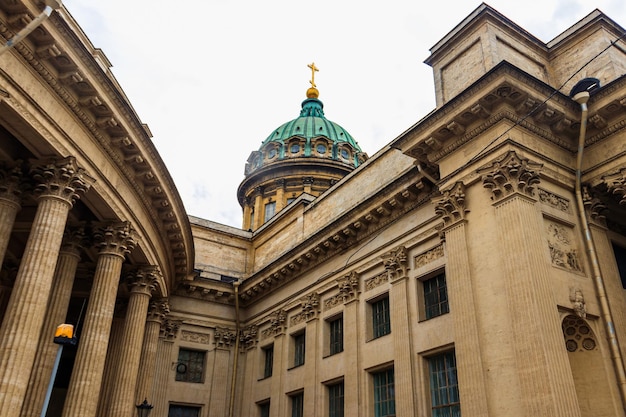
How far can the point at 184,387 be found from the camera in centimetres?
2503

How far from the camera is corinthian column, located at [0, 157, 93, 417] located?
12.4m

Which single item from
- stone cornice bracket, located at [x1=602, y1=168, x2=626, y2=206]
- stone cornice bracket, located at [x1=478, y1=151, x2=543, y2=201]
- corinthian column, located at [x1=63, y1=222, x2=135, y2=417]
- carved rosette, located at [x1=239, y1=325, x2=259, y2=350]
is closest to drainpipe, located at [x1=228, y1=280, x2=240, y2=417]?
carved rosette, located at [x1=239, y1=325, x2=259, y2=350]

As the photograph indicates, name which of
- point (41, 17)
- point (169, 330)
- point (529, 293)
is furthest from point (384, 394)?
point (41, 17)

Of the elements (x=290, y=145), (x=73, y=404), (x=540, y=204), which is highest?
(x=290, y=145)

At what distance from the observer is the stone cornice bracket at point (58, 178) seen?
14289 mm

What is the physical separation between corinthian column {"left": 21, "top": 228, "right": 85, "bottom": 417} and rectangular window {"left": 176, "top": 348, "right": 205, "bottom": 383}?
387 inches

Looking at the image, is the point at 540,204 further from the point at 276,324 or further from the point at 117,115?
the point at 276,324

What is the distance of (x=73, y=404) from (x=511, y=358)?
1158 cm

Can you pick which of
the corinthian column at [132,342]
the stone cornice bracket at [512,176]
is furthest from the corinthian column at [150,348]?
the stone cornice bracket at [512,176]

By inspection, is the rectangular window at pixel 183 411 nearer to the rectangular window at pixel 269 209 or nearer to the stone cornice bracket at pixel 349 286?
the stone cornice bracket at pixel 349 286

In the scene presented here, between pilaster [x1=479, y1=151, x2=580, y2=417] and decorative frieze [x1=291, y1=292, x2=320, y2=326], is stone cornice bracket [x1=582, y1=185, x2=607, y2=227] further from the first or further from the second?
decorative frieze [x1=291, y1=292, x2=320, y2=326]

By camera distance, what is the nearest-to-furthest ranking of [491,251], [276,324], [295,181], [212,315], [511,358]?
1. [511,358]
2. [491,251]
3. [276,324]
4. [212,315]
5. [295,181]

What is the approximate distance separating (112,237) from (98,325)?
9.08 ft

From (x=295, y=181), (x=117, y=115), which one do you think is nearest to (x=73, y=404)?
(x=117, y=115)
